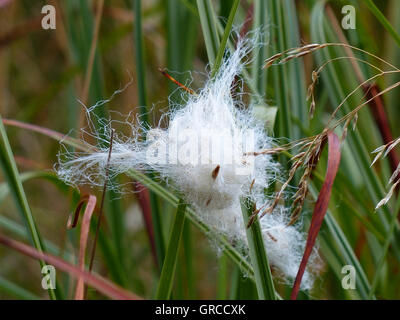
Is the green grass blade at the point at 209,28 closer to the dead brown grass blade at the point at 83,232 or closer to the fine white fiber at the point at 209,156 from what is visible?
the fine white fiber at the point at 209,156

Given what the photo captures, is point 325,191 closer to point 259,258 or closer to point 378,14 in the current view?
point 259,258

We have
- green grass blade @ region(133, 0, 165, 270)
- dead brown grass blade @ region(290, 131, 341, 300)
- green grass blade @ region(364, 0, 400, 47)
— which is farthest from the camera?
green grass blade @ region(133, 0, 165, 270)

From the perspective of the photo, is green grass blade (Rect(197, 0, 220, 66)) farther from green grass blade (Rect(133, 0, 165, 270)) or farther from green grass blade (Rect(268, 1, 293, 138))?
green grass blade (Rect(133, 0, 165, 270))

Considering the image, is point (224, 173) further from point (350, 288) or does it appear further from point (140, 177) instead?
point (350, 288)

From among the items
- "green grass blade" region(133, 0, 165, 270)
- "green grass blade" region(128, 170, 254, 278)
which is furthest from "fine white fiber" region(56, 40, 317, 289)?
"green grass blade" region(133, 0, 165, 270)

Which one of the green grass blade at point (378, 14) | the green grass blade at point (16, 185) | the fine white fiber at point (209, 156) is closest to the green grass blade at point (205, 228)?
the fine white fiber at point (209, 156)

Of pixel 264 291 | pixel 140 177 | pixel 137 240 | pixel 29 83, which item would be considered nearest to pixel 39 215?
pixel 137 240
